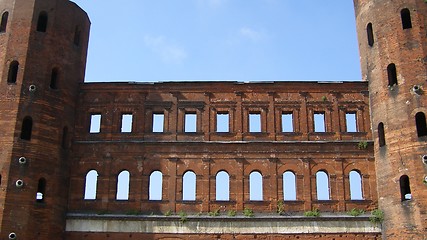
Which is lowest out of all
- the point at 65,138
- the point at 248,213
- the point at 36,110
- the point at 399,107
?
the point at 248,213

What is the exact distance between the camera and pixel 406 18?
95.1 ft

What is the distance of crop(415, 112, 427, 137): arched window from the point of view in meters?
26.9

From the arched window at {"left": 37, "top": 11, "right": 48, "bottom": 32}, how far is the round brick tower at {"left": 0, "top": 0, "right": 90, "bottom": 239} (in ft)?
0.18

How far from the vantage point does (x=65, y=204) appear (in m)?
27.9

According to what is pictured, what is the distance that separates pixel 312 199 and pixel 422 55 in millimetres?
9462

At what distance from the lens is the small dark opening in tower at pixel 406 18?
28766 millimetres

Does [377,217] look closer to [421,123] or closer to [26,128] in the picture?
[421,123]

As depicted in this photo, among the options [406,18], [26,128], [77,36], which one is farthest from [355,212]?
[77,36]

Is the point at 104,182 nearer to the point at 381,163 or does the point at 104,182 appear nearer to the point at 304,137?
the point at 304,137

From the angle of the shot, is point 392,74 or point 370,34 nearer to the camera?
point 392,74

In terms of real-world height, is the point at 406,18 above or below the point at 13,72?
above

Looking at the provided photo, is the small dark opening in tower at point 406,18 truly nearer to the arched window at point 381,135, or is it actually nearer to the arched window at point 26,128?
the arched window at point 381,135

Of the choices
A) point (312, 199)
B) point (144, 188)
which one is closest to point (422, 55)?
point (312, 199)

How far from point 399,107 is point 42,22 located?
20.0 m
